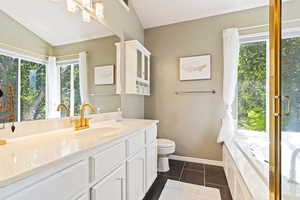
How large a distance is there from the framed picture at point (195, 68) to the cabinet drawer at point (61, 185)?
7.53 ft

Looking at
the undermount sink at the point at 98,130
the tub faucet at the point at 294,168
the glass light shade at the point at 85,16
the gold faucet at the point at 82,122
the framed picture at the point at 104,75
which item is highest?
the glass light shade at the point at 85,16

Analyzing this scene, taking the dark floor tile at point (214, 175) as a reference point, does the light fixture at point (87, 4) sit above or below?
above

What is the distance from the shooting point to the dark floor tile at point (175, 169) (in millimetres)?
2182

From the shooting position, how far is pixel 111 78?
193cm

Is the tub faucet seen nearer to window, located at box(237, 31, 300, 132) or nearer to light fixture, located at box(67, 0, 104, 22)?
window, located at box(237, 31, 300, 132)

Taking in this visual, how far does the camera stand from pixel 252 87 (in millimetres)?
2410

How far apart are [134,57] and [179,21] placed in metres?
1.26

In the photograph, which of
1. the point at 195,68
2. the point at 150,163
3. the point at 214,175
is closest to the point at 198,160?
the point at 214,175

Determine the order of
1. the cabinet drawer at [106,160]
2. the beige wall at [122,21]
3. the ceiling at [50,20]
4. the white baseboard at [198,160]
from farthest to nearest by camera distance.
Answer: the white baseboard at [198,160] → the beige wall at [122,21] → the ceiling at [50,20] → the cabinet drawer at [106,160]

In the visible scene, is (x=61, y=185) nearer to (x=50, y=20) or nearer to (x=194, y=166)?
(x=50, y=20)

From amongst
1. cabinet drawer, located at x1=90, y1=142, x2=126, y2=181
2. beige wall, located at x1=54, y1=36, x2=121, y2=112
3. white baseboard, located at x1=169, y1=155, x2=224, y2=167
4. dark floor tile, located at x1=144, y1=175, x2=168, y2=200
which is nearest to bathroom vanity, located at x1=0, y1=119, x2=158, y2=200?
cabinet drawer, located at x1=90, y1=142, x2=126, y2=181

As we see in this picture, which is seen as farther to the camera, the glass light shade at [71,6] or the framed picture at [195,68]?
the framed picture at [195,68]

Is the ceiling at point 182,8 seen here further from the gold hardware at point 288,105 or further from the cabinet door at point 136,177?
the cabinet door at point 136,177

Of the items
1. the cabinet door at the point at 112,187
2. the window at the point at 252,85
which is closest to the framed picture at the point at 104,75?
the cabinet door at the point at 112,187
